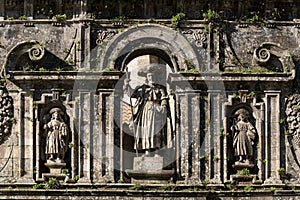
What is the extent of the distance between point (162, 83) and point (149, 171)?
2.07 meters

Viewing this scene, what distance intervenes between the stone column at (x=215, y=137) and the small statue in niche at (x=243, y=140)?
1.11 ft

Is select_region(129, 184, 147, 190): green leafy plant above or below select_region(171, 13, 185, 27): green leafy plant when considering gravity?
below

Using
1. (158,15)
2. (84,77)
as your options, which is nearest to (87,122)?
(84,77)

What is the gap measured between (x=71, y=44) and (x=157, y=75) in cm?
202

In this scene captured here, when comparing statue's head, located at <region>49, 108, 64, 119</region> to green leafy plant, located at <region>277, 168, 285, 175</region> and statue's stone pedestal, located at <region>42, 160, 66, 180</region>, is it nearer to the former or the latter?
statue's stone pedestal, located at <region>42, 160, 66, 180</region>

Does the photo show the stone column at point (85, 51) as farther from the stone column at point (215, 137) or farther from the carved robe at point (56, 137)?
the stone column at point (215, 137)

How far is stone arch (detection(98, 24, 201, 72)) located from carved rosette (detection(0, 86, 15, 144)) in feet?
7.41

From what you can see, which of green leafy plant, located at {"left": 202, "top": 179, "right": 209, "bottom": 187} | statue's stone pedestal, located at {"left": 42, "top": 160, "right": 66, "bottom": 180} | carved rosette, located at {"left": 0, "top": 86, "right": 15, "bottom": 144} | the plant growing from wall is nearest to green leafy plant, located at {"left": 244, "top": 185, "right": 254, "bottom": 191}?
the plant growing from wall

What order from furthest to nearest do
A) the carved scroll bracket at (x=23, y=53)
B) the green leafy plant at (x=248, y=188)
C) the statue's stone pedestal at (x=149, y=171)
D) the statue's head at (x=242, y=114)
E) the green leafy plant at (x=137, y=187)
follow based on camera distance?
the statue's head at (x=242, y=114) < the carved scroll bracket at (x=23, y=53) < the green leafy plant at (x=248, y=188) < the statue's stone pedestal at (x=149, y=171) < the green leafy plant at (x=137, y=187)

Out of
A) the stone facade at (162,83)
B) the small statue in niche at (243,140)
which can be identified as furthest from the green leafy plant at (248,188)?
the small statue in niche at (243,140)

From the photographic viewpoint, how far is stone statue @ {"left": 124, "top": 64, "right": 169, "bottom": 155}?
24.7 m

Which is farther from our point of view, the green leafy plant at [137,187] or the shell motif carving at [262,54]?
the shell motif carving at [262,54]

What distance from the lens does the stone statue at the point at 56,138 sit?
24.6 metres

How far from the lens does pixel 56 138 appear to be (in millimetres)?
24594
